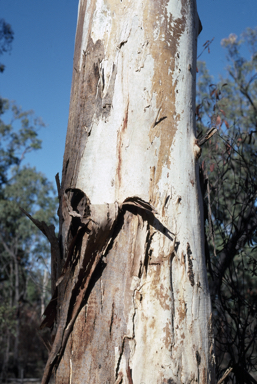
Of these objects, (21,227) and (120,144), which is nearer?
(120,144)

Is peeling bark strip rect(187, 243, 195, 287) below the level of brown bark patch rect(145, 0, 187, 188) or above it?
below

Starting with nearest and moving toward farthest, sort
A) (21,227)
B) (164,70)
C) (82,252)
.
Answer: (82,252) < (164,70) < (21,227)

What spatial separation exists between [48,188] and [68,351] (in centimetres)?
1747

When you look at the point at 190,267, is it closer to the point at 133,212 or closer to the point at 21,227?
the point at 133,212

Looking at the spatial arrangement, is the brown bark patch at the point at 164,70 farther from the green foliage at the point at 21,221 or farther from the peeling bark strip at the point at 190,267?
the green foliage at the point at 21,221

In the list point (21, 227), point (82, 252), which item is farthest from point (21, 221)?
point (82, 252)

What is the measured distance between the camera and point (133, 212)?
996 millimetres

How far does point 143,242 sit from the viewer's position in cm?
97

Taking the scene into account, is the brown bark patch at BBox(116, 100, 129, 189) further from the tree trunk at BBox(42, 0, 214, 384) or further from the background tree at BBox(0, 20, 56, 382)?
the background tree at BBox(0, 20, 56, 382)

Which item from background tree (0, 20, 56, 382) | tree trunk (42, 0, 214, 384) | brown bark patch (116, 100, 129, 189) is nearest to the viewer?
tree trunk (42, 0, 214, 384)

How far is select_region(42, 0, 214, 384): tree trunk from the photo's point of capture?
2.99 feet

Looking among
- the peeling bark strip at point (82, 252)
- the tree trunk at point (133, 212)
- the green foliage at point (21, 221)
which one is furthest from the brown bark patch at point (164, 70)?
the green foliage at point (21, 221)

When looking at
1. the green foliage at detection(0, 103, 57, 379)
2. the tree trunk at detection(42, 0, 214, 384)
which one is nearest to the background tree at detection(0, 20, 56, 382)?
the green foliage at detection(0, 103, 57, 379)

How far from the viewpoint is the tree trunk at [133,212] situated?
0.91 m
